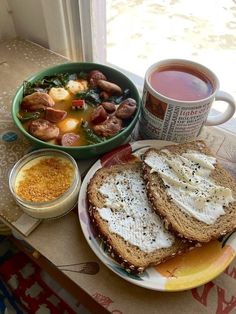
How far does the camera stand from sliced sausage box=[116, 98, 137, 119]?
770 mm

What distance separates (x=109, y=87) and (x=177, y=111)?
0.22 meters

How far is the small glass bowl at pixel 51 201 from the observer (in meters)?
0.63

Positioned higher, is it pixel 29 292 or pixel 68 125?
pixel 68 125

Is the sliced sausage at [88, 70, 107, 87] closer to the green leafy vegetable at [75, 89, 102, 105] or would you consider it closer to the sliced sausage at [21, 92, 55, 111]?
the green leafy vegetable at [75, 89, 102, 105]

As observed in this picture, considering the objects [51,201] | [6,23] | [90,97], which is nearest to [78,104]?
[90,97]

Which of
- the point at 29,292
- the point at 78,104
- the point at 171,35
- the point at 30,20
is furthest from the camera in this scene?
the point at 171,35

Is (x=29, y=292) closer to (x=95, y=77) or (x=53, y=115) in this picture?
(x=53, y=115)

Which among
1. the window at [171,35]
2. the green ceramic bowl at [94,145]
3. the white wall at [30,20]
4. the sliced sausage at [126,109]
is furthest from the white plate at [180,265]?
the white wall at [30,20]

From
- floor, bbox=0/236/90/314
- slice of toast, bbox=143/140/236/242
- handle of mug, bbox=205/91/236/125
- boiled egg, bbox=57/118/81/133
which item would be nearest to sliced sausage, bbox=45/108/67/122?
boiled egg, bbox=57/118/81/133

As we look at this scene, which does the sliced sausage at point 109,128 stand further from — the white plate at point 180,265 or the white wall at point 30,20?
the white wall at point 30,20

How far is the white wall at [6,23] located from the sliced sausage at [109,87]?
0.47 meters

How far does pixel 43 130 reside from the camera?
2.42ft

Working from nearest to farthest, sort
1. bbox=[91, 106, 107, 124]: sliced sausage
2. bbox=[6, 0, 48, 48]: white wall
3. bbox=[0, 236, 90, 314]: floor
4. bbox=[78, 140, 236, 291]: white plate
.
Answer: bbox=[78, 140, 236, 291]: white plate < bbox=[91, 106, 107, 124]: sliced sausage < bbox=[0, 236, 90, 314]: floor < bbox=[6, 0, 48, 48]: white wall

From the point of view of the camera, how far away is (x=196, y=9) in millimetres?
1188
